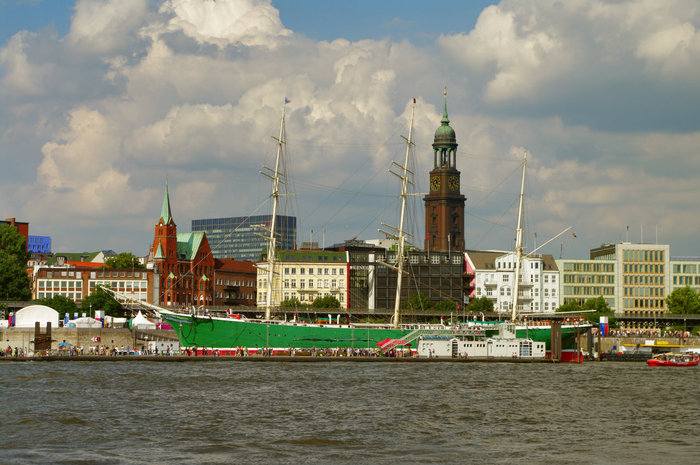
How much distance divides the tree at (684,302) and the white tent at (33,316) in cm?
10002

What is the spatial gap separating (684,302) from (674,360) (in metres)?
57.3

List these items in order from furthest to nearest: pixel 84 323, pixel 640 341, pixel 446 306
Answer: pixel 446 306, pixel 640 341, pixel 84 323

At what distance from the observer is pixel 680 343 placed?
151 meters

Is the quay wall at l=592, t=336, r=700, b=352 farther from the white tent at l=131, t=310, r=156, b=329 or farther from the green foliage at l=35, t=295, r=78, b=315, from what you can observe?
the green foliage at l=35, t=295, r=78, b=315

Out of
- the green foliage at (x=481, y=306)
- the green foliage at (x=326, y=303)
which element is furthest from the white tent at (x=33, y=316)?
the green foliage at (x=481, y=306)

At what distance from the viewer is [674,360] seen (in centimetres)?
12444

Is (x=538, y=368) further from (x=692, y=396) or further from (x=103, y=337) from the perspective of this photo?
(x=103, y=337)

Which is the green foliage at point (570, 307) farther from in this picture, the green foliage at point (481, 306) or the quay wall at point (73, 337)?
the quay wall at point (73, 337)

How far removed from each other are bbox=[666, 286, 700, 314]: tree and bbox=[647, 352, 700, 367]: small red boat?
162 ft

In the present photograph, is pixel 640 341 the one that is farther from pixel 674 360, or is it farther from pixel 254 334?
pixel 254 334

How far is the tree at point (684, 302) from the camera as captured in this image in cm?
17738

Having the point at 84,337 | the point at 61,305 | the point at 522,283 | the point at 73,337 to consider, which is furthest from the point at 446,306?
the point at 73,337

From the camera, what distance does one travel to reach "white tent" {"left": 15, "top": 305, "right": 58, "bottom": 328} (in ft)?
442

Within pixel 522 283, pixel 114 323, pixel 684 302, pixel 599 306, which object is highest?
pixel 522 283
